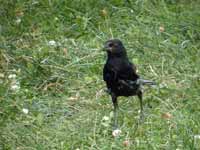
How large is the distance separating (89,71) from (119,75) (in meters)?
1.22

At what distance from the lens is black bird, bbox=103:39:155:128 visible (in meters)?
5.95

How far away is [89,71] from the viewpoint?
7141 millimetres

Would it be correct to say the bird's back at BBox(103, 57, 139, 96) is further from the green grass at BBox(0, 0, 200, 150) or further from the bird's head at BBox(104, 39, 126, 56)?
the green grass at BBox(0, 0, 200, 150)

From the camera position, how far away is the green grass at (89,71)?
5.95 m

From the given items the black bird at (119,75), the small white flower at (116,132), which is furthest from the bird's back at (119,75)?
the small white flower at (116,132)

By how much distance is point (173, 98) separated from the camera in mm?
6676

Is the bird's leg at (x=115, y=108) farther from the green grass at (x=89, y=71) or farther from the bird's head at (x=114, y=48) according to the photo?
the bird's head at (x=114, y=48)

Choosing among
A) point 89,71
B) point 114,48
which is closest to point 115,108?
point 114,48

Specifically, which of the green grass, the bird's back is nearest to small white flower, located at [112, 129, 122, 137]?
the green grass

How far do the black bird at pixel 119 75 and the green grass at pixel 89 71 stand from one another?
260mm

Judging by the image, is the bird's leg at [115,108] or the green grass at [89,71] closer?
the green grass at [89,71]

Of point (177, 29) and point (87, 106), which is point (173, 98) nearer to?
point (87, 106)

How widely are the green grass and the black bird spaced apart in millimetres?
260

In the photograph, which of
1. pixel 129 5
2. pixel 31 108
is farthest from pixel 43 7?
pixel 31 108
